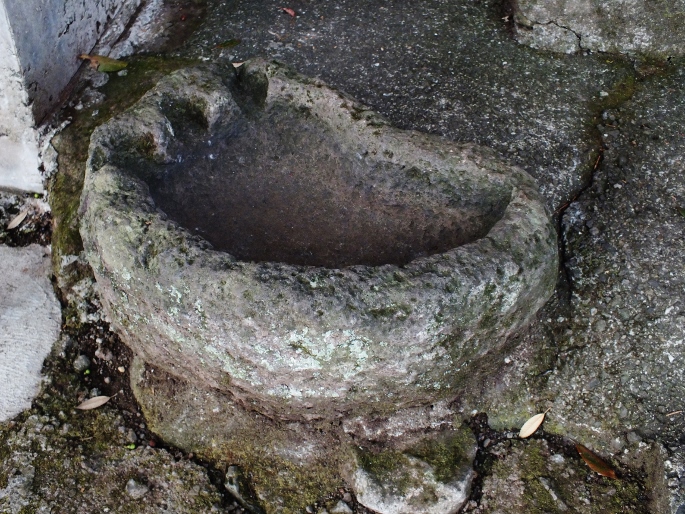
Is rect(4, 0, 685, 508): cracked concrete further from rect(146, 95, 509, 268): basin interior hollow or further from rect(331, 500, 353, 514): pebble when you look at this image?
rect(146, 95, 509, 268): basin interior hollow

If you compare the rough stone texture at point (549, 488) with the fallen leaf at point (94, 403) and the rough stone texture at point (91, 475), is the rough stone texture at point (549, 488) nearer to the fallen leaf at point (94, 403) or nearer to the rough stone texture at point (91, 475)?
the rough stone texture at point (91, 475)

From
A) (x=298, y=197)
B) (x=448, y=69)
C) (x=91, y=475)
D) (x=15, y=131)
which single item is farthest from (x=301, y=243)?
(x=15, y=131)

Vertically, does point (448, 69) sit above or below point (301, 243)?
above

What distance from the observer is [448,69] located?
2559 mm

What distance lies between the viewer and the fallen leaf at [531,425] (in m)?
1.89

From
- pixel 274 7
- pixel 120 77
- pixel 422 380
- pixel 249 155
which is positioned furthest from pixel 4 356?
pixel 274 7

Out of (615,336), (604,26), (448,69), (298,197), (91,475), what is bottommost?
(91,475)

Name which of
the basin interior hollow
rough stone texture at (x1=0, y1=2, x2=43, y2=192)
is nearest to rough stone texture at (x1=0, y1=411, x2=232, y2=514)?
the basin interior hollow

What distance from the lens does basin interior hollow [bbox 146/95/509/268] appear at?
1.92 m

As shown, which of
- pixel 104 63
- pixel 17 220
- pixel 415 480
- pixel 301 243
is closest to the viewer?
pixel 415 480

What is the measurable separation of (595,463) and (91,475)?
1.32 meters

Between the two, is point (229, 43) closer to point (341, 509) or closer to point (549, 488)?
point (341, 509)

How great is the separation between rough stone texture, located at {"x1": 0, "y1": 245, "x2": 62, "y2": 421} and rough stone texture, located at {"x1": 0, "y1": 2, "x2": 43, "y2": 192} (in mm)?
256

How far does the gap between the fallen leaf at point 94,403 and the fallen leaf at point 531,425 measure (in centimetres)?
117
